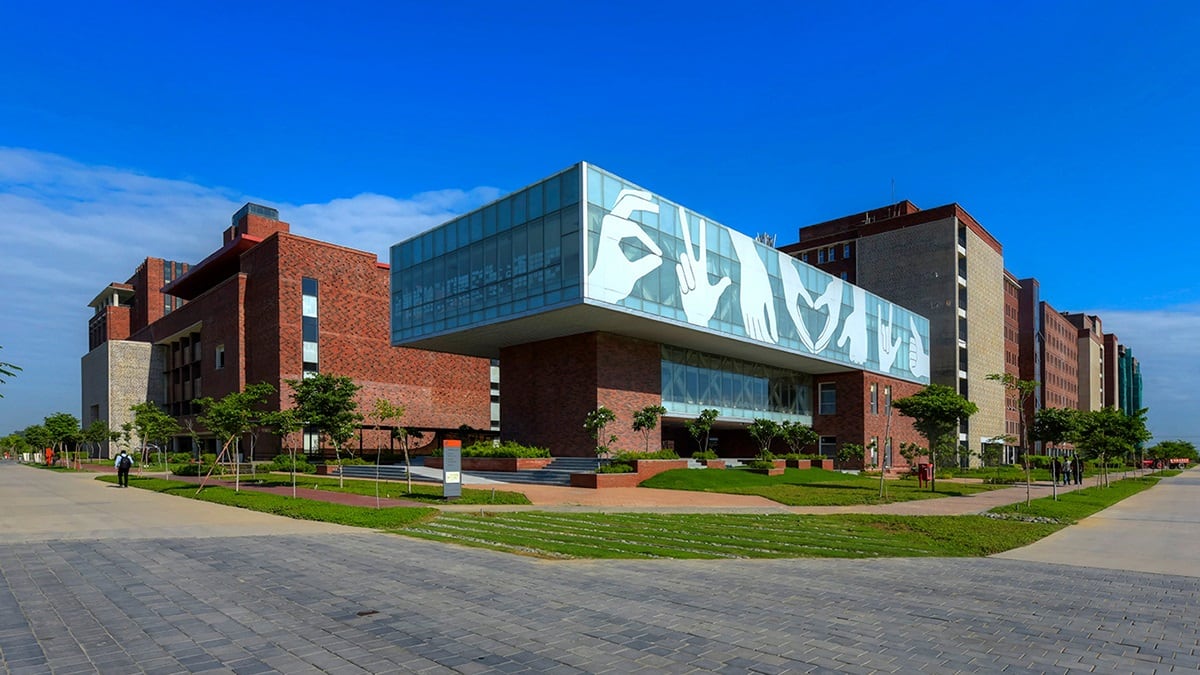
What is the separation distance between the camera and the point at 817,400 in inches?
2079

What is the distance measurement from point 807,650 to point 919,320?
198ft

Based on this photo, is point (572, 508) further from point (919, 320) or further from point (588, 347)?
point (919, 320)

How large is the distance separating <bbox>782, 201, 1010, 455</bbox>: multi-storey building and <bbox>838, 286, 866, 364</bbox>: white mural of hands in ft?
55.8

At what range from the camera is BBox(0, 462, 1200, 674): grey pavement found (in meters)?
5.80

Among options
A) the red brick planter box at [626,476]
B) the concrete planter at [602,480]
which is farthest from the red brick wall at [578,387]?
the concrete planter at [602,480]

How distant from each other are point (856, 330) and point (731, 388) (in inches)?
465

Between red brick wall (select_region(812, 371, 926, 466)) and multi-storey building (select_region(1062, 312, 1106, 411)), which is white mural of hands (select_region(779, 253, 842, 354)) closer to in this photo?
red brick wall (select_region(812, 371, 926, 466))

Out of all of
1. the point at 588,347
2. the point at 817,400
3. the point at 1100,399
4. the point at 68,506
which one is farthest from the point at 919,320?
the point at 1100,399

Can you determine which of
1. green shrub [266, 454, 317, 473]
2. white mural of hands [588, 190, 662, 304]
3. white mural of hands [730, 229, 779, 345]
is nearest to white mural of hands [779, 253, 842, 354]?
white mural of hands [730, 229, 779, 345]

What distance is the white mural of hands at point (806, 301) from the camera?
42719 mm

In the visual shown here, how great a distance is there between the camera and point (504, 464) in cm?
3275

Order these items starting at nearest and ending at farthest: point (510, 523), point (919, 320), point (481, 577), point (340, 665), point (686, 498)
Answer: point (340, 665)
point (481, 577)
point (510, 523)
point (686, 498)
point (919, 320)

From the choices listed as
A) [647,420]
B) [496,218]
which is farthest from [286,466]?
[647,420]

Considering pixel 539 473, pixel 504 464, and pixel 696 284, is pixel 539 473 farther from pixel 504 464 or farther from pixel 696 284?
pixel 696 284
